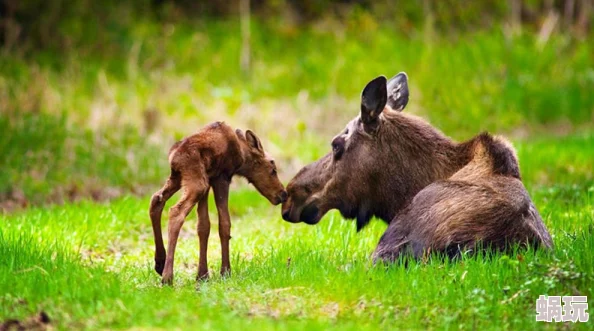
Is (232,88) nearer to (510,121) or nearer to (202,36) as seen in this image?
(202,36)

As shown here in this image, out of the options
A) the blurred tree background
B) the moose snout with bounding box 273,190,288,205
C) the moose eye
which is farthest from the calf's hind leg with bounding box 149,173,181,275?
the blurred tree background

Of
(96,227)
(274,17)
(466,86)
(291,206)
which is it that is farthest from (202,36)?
(291,206)

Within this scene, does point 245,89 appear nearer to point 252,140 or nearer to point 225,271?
point 252,140

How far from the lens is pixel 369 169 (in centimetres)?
839

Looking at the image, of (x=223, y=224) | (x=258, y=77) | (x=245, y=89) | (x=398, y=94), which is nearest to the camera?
(x=223, y=224)

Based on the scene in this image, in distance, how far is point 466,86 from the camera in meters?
19.2

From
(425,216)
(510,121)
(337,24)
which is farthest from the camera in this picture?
(337,24)

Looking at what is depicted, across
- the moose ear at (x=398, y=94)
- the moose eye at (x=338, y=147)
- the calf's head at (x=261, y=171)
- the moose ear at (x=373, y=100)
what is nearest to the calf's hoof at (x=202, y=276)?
the calf's head at (x=261, y=171)

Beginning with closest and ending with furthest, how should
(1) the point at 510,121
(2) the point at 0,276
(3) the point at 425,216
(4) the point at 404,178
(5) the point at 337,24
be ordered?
(2) the point at 0,276 < (3) the point at 425,216 < (4) the point at 404,178 < (1) the point at 510,121 < (5) the point at 337,24

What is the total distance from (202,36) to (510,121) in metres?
7.76

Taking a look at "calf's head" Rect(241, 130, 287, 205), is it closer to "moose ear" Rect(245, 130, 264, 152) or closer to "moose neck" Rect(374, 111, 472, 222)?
"moose ear" Rect(245, 130, 264, 152)

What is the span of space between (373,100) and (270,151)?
7.99 metres
